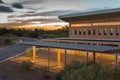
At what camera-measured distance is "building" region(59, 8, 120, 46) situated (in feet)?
167

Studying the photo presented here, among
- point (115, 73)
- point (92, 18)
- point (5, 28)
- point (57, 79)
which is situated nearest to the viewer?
point (115, 73)

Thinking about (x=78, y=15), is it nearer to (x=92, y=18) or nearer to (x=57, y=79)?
(x=92, y=18)

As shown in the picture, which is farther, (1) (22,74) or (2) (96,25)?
(2) (96,25)

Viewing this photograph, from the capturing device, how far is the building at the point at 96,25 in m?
50.8

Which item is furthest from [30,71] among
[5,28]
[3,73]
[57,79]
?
[5,28]

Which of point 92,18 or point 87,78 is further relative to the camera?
point 92,18

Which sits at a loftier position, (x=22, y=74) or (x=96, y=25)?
(x=96, y=25)

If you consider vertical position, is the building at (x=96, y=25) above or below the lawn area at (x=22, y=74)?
above

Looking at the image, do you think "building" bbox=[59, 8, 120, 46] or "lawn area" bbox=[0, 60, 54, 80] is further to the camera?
"building" bbox=[59, 8, 120, 46]

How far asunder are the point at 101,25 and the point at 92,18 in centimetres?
269

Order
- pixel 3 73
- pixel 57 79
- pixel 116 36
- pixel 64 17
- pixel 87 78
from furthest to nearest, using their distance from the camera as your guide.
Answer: pixel 64 17 → pixel 116 36 → pixel 3 73 → pixel 57 79 → pixel 87 78

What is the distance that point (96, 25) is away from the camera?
183ft

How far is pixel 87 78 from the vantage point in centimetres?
1496

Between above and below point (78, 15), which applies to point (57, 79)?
below
